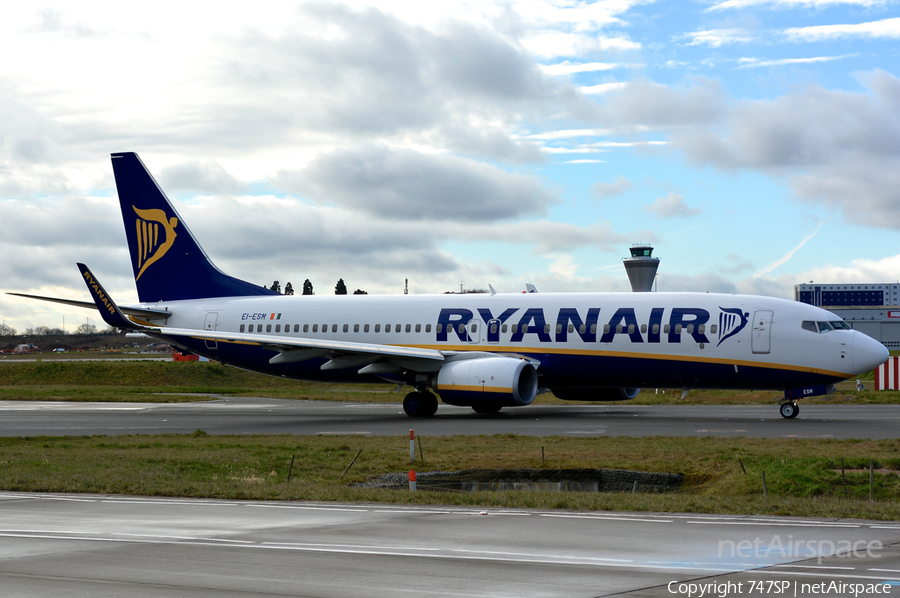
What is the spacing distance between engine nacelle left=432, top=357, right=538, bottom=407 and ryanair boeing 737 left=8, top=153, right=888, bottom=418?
0.05 meters

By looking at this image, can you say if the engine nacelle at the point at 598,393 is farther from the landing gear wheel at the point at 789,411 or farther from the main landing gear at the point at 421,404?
the landing gear wheel at the point at 789,411

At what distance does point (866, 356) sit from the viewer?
28203 millimetres

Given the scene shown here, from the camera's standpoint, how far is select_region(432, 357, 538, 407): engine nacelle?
30406 mm

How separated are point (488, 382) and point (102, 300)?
14757 mm

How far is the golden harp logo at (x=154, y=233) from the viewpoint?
135ft

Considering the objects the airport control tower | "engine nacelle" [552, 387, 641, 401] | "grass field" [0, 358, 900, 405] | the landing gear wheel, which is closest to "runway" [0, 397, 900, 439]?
the landing gear wheel

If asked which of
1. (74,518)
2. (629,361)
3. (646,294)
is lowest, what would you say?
(74,518)

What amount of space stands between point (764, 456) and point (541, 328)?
14264 millimetres

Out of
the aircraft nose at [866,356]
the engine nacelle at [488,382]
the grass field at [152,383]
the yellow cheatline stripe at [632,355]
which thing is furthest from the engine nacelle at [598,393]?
the grass field at [152,383]

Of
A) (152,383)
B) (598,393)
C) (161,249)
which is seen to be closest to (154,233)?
(161,249)

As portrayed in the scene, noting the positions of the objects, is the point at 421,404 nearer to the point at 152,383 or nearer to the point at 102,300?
the point at 102,300

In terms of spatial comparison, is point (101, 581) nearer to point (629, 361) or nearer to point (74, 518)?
point (74, 518)

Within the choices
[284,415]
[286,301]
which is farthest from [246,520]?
[286,301]

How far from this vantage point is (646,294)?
31781mm
